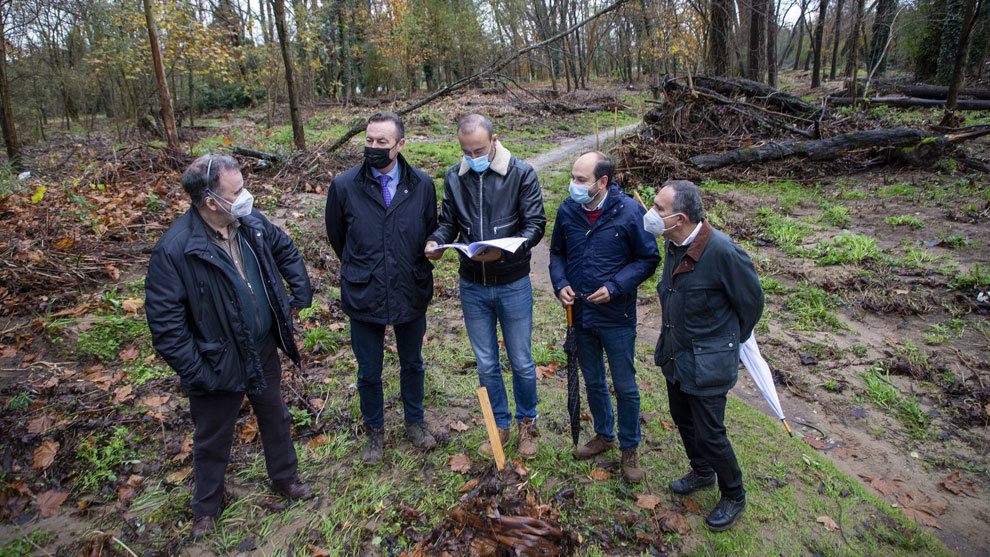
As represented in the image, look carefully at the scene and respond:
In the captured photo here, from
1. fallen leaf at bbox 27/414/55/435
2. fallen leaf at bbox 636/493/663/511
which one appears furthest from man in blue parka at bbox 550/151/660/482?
fallen leaf at bbox 27/414/55/435

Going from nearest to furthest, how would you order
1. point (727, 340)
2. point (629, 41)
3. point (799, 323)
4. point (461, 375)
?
point (727, 340) < point (461, 375) < point (799, 323) < point (629, 41)

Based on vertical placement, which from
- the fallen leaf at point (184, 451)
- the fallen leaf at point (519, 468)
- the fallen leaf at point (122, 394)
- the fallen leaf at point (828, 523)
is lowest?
the fallen leaf at point (828, 523)

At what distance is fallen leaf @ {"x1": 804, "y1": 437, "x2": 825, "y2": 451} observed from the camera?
404 centimetres

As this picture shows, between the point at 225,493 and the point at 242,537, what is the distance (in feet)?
1.43

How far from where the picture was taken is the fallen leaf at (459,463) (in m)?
3.65

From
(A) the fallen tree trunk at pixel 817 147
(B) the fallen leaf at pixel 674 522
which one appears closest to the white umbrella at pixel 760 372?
(B) the fallen leaf at pixel 674 522

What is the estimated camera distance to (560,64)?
128 ft

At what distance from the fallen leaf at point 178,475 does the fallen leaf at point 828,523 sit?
4.27m

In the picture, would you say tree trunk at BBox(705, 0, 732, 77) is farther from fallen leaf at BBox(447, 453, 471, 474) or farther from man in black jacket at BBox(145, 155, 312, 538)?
man in black jacket at BBox(145, 155, 312, 538)

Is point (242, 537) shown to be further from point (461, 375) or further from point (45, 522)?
point (461, 375)

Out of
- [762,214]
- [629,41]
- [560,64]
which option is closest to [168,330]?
[762,214]

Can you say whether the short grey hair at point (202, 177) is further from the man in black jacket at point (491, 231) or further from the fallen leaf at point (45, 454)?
the fallen leaf at point (45, 454)

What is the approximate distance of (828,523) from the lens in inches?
125

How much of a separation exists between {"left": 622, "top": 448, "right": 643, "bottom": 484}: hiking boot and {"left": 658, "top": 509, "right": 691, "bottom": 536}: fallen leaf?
10.8 inches
